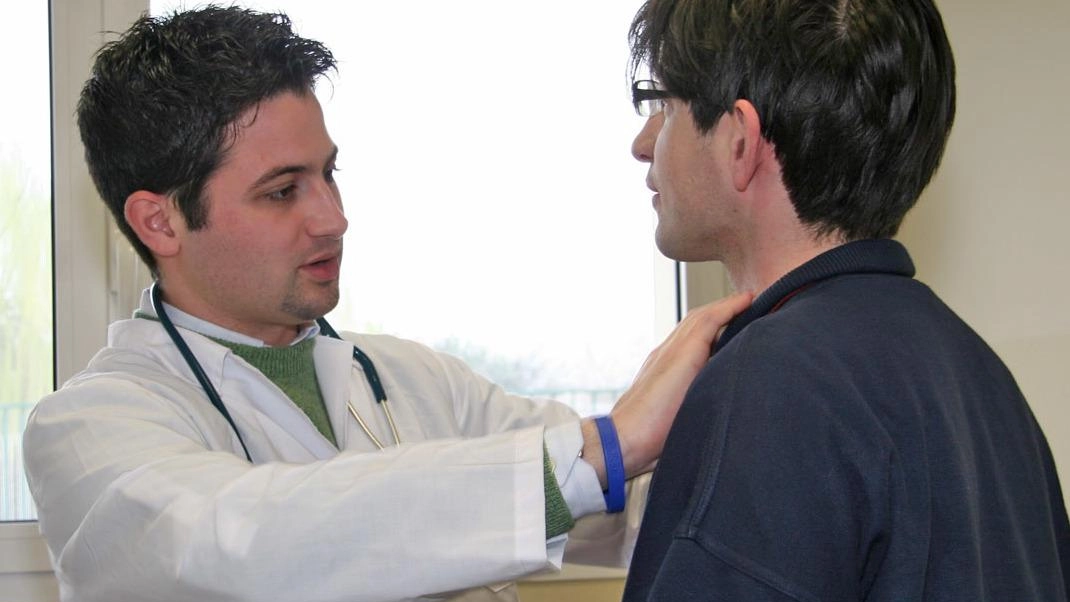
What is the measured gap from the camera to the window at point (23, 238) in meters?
2.14

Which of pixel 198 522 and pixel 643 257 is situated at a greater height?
pixel 643 257

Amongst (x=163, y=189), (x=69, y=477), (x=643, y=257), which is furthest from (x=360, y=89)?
(x=69, y=477)

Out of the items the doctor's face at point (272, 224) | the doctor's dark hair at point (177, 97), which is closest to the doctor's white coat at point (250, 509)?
the doctor's face at point (272, 224)

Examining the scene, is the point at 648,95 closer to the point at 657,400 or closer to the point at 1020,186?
the point at 657,400

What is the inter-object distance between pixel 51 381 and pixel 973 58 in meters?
1.94

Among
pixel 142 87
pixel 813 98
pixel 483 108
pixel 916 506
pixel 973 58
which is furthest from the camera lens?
pixel 483 108

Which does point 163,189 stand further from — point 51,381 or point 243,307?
point 51,381

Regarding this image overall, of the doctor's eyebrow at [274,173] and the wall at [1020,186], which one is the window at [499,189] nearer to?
the wall at [1020,186]

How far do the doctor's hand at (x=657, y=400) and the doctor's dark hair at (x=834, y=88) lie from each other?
0.50ft

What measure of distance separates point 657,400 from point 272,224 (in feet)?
2.03

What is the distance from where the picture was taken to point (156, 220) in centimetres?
150

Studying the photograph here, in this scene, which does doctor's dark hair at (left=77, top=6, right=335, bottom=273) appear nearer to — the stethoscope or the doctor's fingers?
the stethoscope

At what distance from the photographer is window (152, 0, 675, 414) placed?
2.26 meters

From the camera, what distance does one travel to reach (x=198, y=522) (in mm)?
1065
